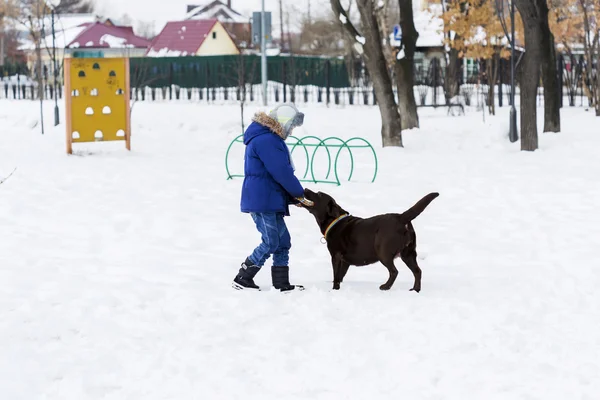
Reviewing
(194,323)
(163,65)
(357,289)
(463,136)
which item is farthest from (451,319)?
(163,65)

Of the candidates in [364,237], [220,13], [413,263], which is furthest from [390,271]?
[220,13]

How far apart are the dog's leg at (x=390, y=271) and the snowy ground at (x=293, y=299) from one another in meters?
0.12

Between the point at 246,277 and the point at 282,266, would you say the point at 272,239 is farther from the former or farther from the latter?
the point at 246,277

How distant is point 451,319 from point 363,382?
161 cm

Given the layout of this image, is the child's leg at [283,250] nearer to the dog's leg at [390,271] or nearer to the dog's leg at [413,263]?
the dog's leg at [390,271]

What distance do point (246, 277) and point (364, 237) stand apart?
95cm

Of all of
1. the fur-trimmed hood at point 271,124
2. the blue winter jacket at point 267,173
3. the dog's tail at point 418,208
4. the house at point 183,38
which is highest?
the house at point 183,38

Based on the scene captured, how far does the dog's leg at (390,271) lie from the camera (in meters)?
7.81

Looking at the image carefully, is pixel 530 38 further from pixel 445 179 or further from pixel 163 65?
pixel 163 65

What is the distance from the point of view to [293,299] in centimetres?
769

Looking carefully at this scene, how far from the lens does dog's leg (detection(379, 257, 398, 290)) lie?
7809 millimetres

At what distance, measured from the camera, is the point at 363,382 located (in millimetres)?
5648

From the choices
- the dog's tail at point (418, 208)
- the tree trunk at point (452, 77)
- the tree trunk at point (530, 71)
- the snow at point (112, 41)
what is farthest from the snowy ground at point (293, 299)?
the snow at point (112, 41)

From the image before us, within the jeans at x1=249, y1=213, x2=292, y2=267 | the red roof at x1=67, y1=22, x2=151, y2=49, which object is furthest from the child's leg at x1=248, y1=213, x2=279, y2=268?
the red roof at x1=67, y1=22, x2=151, y2=49
